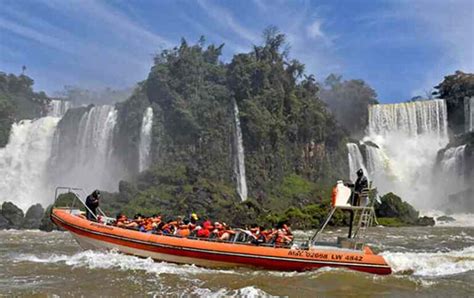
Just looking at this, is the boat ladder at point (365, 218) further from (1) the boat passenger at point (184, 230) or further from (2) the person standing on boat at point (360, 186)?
(1) the boat passenger at point (184, 230)

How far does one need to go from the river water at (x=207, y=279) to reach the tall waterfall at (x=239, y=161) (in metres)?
28.2

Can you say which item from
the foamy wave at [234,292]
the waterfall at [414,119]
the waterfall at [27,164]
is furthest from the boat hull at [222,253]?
the waterfall at [414,119]

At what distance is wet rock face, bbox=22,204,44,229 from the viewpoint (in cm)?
3067

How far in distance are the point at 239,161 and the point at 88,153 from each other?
12.8 metres

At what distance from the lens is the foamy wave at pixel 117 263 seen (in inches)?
486

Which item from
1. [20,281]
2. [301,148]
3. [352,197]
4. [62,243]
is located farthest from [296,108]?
[20,281]

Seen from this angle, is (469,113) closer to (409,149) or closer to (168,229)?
(409,149)

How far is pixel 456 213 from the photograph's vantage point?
3981cm

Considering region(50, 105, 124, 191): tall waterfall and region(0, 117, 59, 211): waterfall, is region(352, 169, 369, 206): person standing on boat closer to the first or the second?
region(50, 105, 124, 191): tall waterfall

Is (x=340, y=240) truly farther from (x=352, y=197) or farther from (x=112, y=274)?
(x=112, y=274)

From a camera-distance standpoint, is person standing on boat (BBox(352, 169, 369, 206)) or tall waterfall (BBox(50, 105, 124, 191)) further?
→ tall waterfall (BBox(50, 105, 124, 191))

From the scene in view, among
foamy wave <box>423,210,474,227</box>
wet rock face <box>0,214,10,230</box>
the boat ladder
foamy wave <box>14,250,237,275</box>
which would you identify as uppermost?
foamy wave <box>423,210,474,227</box>

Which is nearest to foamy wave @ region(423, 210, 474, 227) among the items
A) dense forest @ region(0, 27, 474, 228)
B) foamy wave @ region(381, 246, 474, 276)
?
dense forest @ region(0, 27, 474, 228)

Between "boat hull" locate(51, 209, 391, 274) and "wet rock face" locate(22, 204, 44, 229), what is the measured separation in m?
18.5
